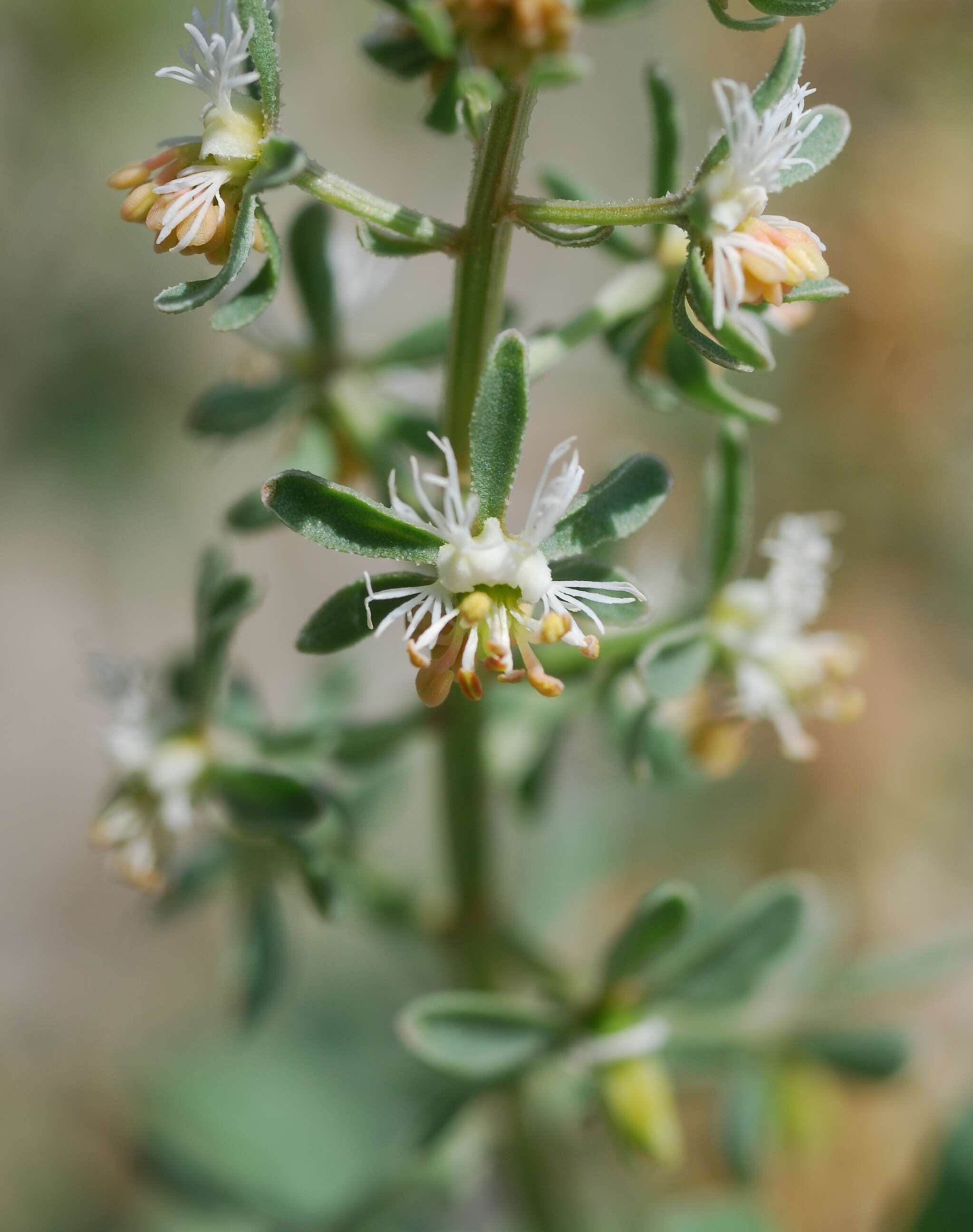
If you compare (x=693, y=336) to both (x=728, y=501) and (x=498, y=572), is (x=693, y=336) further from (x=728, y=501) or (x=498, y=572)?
(x=728, y=501)

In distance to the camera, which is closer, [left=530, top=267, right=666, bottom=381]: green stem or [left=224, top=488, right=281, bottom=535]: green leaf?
[left=530, top=267, right=666, bottom=381]: green stem

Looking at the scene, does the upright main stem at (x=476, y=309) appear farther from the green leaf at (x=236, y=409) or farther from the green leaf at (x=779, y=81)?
the green leaf at (x=236, y=409)

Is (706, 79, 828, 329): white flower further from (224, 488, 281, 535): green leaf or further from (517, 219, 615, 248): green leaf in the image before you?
(224, 488, 281, 535): green leaf

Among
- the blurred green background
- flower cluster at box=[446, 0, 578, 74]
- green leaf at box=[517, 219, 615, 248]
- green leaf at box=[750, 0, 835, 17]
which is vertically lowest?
the blurred green background

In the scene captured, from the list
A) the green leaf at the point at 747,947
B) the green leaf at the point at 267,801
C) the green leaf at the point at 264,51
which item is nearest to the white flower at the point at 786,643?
the green leaf at the point at 747,947

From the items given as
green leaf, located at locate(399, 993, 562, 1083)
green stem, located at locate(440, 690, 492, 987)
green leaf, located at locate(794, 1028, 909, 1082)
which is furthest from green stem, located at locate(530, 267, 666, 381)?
green leaf, located at locate(794, 1028, 909, 1082)

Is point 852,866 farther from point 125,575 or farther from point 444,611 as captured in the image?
point 444,611

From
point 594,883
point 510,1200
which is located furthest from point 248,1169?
point 594,883
